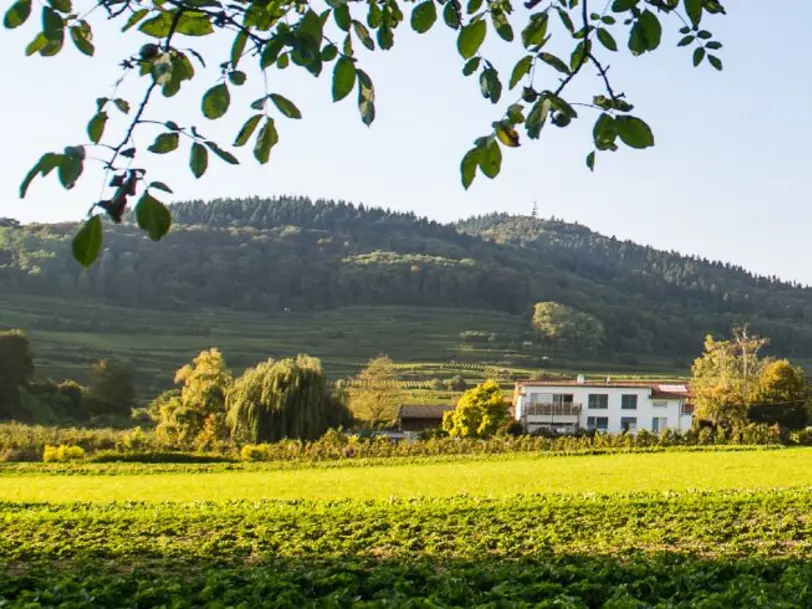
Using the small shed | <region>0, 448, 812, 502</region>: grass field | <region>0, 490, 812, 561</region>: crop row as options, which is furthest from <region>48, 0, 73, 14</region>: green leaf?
the small shed

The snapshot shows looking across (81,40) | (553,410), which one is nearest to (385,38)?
(81,40)

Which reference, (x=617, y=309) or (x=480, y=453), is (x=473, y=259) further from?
(x=480, y=453)

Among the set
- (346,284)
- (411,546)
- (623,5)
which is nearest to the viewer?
(623,5)

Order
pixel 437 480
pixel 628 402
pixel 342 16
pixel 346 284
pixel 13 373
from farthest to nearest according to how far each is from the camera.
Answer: pixel 346 284, pixel 628 402, pixel 13 373, pixel 437 480, pixel 342 16

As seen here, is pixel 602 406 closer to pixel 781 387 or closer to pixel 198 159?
pixel 781 387

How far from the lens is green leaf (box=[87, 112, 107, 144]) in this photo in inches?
92.0

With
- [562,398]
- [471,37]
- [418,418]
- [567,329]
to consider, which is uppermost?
[471,37]

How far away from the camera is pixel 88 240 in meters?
2.11

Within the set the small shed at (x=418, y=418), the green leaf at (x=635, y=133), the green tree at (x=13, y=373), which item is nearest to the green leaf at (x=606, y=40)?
the green leaf at (x=635, y=133)

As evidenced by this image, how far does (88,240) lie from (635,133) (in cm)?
154

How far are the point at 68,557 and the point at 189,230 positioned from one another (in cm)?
16862

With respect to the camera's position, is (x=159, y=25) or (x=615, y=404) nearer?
(x=159, y=25)

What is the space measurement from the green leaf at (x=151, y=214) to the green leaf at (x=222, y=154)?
0.20 meters

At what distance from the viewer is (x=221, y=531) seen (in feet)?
40.6
